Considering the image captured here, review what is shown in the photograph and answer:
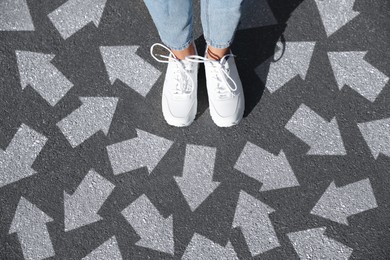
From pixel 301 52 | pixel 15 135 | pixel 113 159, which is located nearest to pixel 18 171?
pixel 15 135

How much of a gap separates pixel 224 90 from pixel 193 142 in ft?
0.73

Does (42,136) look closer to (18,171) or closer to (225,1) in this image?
(18,171)

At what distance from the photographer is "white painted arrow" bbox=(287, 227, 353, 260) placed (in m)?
1.51

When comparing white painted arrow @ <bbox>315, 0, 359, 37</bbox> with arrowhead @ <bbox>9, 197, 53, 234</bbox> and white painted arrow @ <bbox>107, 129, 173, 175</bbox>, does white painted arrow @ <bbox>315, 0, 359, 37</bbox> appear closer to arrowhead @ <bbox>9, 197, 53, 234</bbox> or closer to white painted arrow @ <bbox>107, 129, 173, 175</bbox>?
white painted arrow @ <bbox>107, 129, 173, 175</bbox>

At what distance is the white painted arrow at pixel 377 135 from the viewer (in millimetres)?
1564

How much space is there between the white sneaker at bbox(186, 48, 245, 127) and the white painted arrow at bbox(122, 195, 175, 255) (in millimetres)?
383

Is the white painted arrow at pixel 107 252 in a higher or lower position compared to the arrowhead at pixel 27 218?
lower

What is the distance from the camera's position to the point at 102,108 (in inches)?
63.3

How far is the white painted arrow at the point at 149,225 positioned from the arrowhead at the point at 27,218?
0.29 meters

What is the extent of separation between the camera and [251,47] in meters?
1.63

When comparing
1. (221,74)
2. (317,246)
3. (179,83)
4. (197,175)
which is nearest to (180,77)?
(179,83)

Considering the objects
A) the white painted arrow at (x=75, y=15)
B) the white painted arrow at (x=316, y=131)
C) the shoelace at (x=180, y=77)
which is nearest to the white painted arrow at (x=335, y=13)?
the white painted arrow at (x=316, y=131)

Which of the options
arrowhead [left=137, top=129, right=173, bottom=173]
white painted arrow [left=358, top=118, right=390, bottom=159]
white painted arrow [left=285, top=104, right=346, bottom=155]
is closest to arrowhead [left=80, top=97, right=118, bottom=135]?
arrowhead [left=137, top=129, right=173, bottom=173]

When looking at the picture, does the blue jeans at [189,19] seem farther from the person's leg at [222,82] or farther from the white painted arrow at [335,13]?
the white painted arrow at [335,13]
